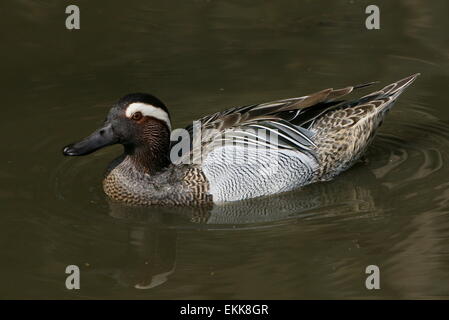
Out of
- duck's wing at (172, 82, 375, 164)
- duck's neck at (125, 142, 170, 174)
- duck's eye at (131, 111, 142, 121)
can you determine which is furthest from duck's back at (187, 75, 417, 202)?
duck's eye at (131, 111, 142, 121)

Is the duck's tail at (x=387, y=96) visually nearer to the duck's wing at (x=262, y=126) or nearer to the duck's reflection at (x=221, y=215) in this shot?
the duck's wing at (x=262, y=126)

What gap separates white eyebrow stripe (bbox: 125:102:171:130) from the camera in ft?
28.3

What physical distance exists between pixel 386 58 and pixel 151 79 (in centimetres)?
251

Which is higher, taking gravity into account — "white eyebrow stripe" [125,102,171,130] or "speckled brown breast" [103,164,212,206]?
"white eyebrow stripe" [125,102,171,130]

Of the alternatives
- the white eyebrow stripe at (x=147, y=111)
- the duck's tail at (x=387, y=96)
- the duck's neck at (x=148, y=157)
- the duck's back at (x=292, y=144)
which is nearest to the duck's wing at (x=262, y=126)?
the duck's back at (x=292, y=144)

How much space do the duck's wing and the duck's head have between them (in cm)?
27

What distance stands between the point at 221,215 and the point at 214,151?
0.56 m

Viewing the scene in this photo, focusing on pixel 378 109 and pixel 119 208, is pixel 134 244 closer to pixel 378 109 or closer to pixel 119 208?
pixel 119 208

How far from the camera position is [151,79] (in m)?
11.2

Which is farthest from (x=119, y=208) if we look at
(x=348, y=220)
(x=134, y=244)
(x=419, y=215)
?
(x=419, y=215)

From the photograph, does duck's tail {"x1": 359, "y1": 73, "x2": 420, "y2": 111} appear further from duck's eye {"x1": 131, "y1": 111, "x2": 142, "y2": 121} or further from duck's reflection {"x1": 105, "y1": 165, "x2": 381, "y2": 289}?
duck's eye {"x1": 131, "y1": 111, "x2": 142, "y2": 121}

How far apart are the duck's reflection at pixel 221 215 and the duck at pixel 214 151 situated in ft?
0.37

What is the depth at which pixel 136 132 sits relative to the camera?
8.78 m

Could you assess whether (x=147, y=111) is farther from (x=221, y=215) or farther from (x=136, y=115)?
(x=221, y=215)
